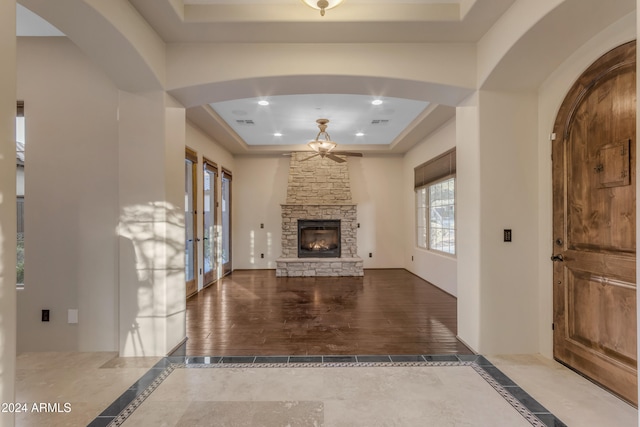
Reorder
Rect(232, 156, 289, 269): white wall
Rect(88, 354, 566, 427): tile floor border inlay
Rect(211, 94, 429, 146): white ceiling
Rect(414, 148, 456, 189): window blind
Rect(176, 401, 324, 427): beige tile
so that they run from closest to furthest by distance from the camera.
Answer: Rect(176, 401, 324, 427): beige tile, Rect(88, 354, 566, 427): tile floor border inlay, Rect(211, 94, 429, 146): white ceiling, Rect(414, 148, 456, 189): window blind, Rect(232, 156, 289, 269): white wall

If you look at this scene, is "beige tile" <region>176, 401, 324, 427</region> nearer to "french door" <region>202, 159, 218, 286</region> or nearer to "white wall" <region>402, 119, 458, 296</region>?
"white wall" <region>402, 119, 458, 296</region>

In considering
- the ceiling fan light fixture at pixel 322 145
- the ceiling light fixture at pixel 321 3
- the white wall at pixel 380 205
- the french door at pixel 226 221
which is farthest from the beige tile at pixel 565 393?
the french door at pixel 226 221

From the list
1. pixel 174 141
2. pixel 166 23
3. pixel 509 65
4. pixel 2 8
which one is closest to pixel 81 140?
pixel 174 141

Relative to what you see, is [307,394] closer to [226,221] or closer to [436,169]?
[436,169]

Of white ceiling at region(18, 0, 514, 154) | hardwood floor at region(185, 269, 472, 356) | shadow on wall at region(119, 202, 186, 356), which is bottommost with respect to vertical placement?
hardwood floor at region(185, 269, 472, 356)

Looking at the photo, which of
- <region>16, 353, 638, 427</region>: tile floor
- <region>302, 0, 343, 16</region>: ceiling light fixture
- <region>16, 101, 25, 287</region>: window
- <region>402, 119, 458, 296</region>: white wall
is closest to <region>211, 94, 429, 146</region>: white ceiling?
<region>402, 119, 458, 296</region>: white wall

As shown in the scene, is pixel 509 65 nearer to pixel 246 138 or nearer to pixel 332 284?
pixel 332 284

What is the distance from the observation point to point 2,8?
1.45 metres

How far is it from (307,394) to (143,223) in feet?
6.70

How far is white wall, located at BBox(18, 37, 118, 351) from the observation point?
312cm

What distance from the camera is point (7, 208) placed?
1485 mm

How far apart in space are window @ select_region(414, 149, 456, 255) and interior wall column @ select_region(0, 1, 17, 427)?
507 centimetres

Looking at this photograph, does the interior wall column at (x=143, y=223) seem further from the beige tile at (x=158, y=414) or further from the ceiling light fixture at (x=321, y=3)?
the ceiling light fixture at (x=321, y=3)

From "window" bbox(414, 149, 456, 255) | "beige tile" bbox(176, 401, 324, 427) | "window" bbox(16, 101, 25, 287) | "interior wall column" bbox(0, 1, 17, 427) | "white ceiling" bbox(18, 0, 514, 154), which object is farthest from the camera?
"window" bbox(414, 149, 456, 255)
